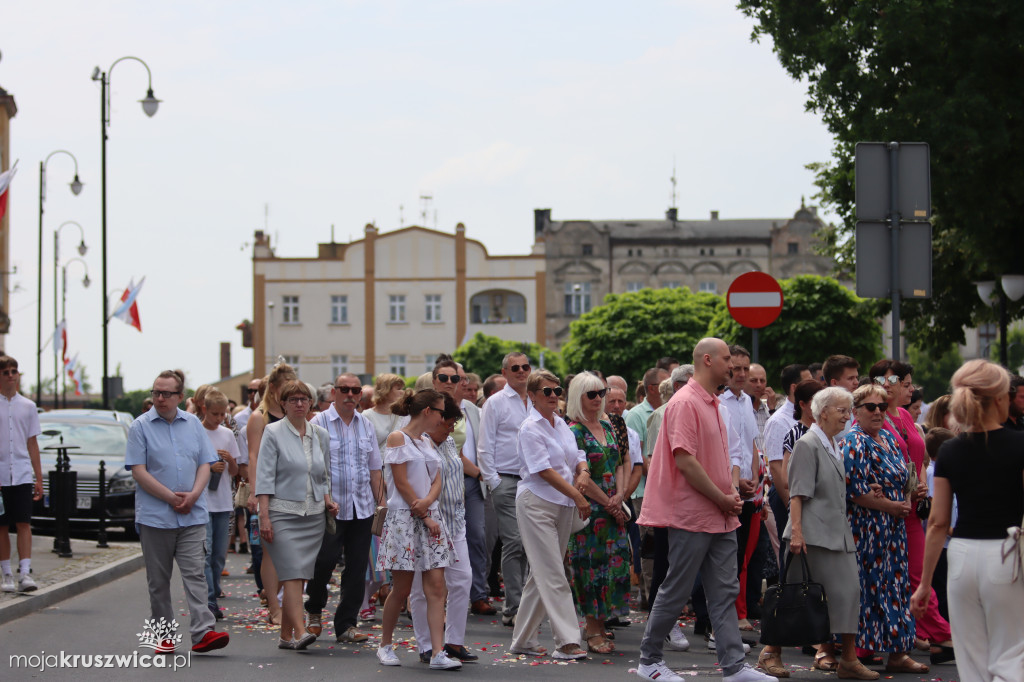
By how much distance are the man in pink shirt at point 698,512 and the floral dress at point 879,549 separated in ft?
3.04

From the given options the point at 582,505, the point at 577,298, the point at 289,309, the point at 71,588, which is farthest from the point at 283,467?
the point at 577,298

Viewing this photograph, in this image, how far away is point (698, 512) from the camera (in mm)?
8062

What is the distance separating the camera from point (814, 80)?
2255 cm

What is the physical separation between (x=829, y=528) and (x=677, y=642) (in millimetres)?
2031

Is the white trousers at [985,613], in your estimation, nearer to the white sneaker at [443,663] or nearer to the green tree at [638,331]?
the white sneaker at [443,663]

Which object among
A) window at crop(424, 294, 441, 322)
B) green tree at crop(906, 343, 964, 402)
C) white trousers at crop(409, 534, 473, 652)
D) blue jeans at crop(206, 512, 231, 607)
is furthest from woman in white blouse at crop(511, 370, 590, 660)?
green tree at crop(906, 343, 964, 402)

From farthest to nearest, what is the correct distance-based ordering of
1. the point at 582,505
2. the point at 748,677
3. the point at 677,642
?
1. the point at 677,642
2. the point at 582,505
3. the point at 748,677

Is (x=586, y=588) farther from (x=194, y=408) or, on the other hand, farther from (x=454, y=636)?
(x=194, y=408)

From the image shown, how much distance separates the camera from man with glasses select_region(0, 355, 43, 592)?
11602mm

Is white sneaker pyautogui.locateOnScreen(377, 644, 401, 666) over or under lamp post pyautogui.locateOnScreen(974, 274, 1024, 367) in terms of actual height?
under

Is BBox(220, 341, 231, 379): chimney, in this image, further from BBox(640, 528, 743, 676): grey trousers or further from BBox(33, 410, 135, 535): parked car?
Answer: BBox(640, 528, 743, 676): grey trousers

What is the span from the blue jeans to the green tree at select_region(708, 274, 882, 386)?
32.6 metres

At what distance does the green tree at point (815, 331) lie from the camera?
43125 mm

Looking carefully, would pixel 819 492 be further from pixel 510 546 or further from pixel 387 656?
pixel 510 546
